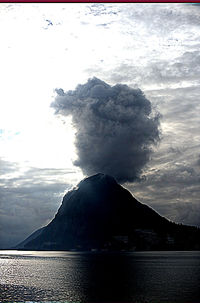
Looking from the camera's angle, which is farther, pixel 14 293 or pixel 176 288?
pixel 176 288

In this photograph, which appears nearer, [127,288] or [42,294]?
[42,294]

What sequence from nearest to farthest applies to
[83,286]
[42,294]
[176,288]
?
[42,294]
[176,288]
[83,286]

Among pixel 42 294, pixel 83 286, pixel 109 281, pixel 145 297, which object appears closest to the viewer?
pixel 145 297

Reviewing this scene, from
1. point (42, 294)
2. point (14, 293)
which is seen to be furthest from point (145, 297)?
point (14, 293)

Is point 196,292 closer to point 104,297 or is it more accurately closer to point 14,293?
point 104,297

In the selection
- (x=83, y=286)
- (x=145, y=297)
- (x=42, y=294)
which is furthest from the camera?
(x=83, y=286)

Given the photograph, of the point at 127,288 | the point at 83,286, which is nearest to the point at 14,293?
the point at 83,286

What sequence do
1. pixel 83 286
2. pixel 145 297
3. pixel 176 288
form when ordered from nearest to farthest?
pixel 145 297 → pixel 176 288 → pixel 83 286

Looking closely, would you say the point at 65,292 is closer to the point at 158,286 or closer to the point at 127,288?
the point at 127,288
